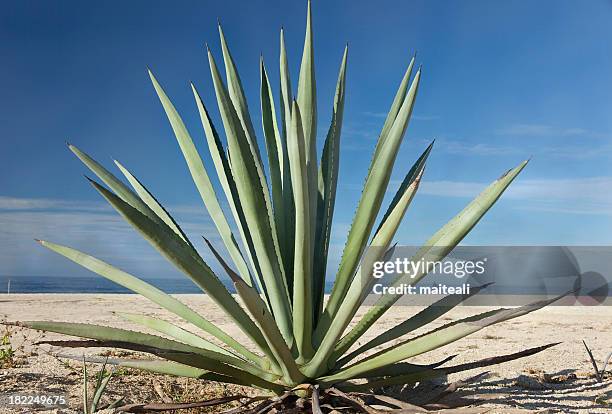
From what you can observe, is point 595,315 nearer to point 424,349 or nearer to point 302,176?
point 424,349

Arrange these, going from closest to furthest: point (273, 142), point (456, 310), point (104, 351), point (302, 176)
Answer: point (302, 176) < point (273, 142) < point (104, 351) < point (456, 310)

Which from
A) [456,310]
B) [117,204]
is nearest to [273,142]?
[117,204]

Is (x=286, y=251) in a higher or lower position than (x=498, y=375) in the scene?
higher

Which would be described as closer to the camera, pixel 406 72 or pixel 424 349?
pixel 424 349

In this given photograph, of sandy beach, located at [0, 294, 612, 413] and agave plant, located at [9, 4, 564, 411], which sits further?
sandy beach, located at [0, 294, 612, 413]

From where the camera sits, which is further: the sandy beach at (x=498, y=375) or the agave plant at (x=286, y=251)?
the sandy beach at (x=498, y=375)

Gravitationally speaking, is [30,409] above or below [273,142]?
below

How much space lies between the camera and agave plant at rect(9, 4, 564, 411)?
190 centimetres

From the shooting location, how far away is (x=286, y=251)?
244 cm

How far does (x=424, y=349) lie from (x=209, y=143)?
1.34 meters

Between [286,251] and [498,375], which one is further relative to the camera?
[498,375]

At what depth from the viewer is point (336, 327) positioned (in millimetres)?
2014

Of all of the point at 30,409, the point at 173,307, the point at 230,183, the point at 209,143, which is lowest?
the point at 30,409

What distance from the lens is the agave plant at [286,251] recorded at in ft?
6.23
